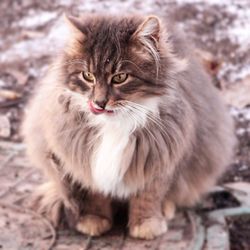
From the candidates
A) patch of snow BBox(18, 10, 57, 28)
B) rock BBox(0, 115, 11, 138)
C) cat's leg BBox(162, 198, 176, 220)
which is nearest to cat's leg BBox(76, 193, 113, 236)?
cat's leg BBox(162, 198, 176, 220)

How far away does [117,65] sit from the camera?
2803 mm

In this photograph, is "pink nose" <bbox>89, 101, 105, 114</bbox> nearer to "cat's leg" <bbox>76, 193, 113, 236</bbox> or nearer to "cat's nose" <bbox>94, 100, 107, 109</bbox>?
"cat's nose" <bbox>94, 100, 107, 109</bbox>

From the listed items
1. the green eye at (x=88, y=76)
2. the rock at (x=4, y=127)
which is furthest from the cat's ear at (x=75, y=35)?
the rock at (x=4, y=127)

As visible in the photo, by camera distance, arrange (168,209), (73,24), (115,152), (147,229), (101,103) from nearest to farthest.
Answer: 1. (101,103)
2. (73,24)
3. (115,152)
4. (147,229)
5. (168,209)

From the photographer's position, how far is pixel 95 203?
3.40m

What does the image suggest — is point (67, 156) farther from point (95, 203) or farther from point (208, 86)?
point (208, 86)

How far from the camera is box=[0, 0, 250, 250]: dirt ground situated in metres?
3.33

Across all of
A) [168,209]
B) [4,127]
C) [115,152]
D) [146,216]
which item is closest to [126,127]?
[115,152]

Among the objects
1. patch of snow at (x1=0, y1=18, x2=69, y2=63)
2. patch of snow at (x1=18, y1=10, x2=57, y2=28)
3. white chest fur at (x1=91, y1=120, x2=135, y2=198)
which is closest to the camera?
white chest fur at (x1=91, y1=120, x2=135, y2=198)

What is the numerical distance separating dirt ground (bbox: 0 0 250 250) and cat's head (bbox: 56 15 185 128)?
814mm

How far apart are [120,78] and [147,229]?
35.6 inches

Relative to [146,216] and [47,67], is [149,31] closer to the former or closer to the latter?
[146,216]

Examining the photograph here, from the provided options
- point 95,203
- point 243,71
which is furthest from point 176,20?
point 95,203

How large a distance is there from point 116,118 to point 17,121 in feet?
5.61
